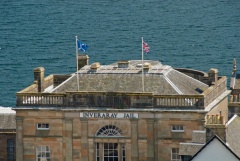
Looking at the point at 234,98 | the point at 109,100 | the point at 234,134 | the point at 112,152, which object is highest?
the point at 109,100

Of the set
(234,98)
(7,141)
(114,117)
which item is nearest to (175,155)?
(114,117)

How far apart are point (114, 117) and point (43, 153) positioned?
6283mm

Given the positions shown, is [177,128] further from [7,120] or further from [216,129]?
[7,120]

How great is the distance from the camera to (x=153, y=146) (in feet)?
364

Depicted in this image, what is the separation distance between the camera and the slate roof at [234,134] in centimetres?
9825

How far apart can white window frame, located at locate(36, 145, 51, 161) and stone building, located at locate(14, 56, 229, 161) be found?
0.25 feet

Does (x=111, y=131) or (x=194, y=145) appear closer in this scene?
(x=194, y=145)

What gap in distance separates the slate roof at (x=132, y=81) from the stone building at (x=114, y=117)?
76 mm

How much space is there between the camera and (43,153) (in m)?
112

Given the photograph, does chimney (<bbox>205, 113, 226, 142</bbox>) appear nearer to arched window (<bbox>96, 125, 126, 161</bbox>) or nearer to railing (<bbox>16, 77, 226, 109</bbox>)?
railing (<bbox>16, 77, 226, 109</bbox>)

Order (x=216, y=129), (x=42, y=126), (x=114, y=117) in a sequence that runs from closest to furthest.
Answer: (x=216, y=129) → (x=114, y=117) → (x=42, y=126)

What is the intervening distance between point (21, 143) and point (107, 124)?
6902mm

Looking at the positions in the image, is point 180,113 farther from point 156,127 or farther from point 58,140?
point 58,140

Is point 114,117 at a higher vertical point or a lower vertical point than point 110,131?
higher
